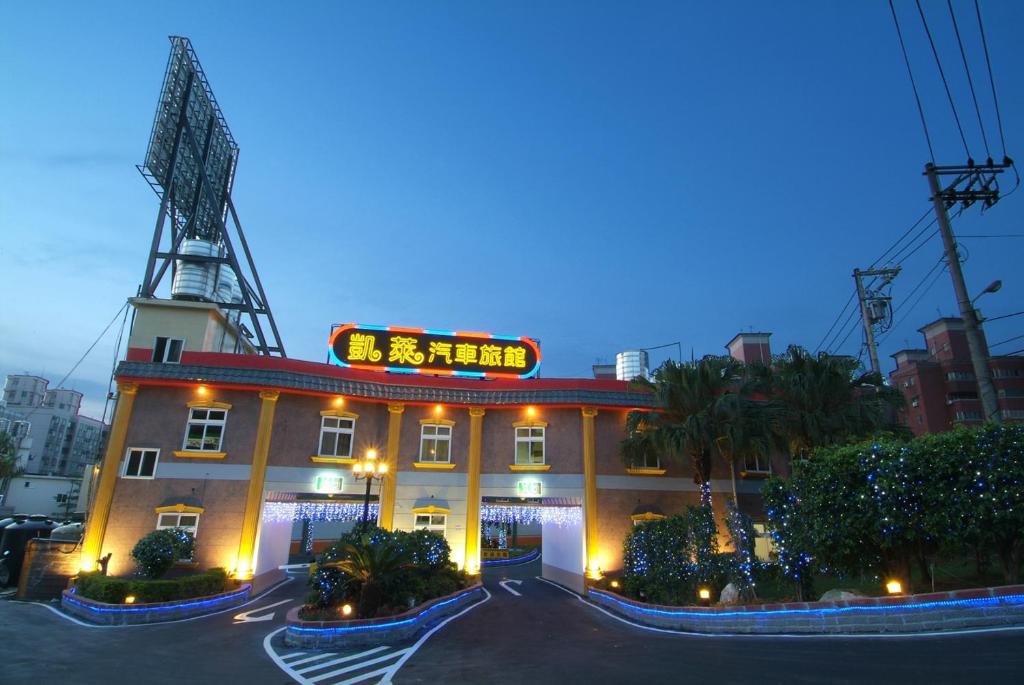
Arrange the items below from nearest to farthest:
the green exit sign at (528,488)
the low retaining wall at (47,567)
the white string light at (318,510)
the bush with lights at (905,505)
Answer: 1. the bush with lights at (905,505)
2. the low retaining wall at (47,567)
3. the white string light at (318,510)
4. the green exit sign at (528,488)

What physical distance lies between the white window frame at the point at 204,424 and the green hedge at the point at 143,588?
5219mm

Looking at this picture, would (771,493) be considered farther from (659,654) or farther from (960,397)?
(960,397)

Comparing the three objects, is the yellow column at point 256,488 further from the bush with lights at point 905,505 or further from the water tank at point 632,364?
the water tank at point 632,364

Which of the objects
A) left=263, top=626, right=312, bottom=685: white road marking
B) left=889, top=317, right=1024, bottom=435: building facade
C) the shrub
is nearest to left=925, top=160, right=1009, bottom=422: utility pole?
left=263, top=626, right=312, bottom=685: white road marking

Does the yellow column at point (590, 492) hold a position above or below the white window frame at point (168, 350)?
below

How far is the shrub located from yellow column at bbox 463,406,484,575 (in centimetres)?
1105

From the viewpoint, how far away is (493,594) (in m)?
24.0

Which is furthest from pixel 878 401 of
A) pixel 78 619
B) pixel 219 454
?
pixel 78 619

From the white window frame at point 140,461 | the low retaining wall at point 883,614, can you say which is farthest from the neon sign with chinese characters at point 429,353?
the low retaining wall at point 883,614

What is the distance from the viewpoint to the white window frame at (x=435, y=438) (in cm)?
2528

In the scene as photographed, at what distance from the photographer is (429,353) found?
90.6 ft

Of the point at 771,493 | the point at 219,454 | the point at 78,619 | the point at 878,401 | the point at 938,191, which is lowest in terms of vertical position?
the point at 78,619

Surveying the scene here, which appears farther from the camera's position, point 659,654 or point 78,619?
point 78,619

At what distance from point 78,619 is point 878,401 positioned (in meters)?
29.0
